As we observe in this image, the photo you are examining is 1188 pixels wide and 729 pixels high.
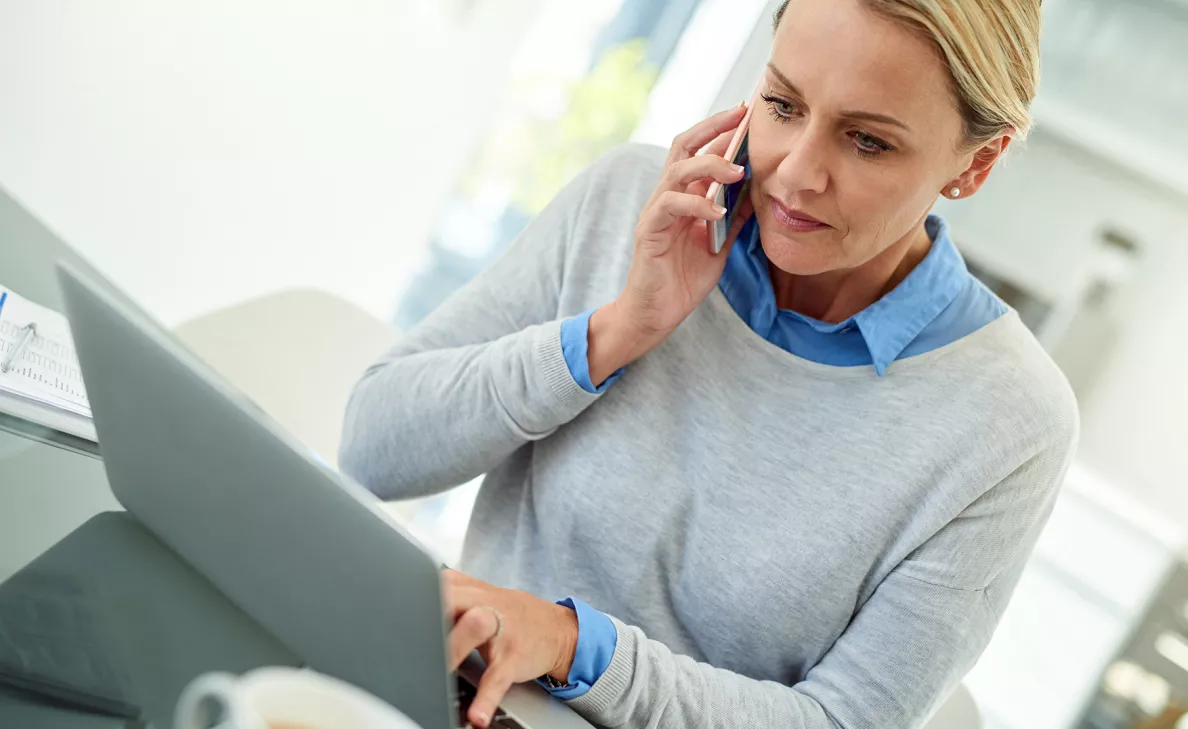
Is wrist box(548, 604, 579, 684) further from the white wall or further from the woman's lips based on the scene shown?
the white wall

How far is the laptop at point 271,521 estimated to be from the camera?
50 centimetres

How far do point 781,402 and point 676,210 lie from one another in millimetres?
221

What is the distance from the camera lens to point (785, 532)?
983 mm

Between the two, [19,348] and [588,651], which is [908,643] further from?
[19,348]

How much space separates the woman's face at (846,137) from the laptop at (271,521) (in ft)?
1.65

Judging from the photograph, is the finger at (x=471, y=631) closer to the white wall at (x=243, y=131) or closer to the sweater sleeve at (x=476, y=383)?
the sweater sleeve at (x=476, y=383)

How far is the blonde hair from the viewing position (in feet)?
2.65

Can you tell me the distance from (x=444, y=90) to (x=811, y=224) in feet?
4.02

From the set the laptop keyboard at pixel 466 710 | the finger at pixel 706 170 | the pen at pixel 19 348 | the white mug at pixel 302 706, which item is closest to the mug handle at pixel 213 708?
the white mug at pixel 302 706

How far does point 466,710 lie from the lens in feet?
2.09

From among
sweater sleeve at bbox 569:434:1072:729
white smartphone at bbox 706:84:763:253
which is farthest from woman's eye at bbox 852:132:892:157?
sweater sleeve at bbox 569:434:1072:729

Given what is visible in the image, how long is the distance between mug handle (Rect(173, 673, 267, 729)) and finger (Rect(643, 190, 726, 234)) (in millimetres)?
557

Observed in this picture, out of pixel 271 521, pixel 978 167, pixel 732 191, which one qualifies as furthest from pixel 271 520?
pixel 978 167

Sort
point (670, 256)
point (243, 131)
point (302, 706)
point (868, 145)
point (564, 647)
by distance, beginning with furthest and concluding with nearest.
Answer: point (243, 131), point (670, 256), point (868, 145), point (564, 647), point (302, 706)
